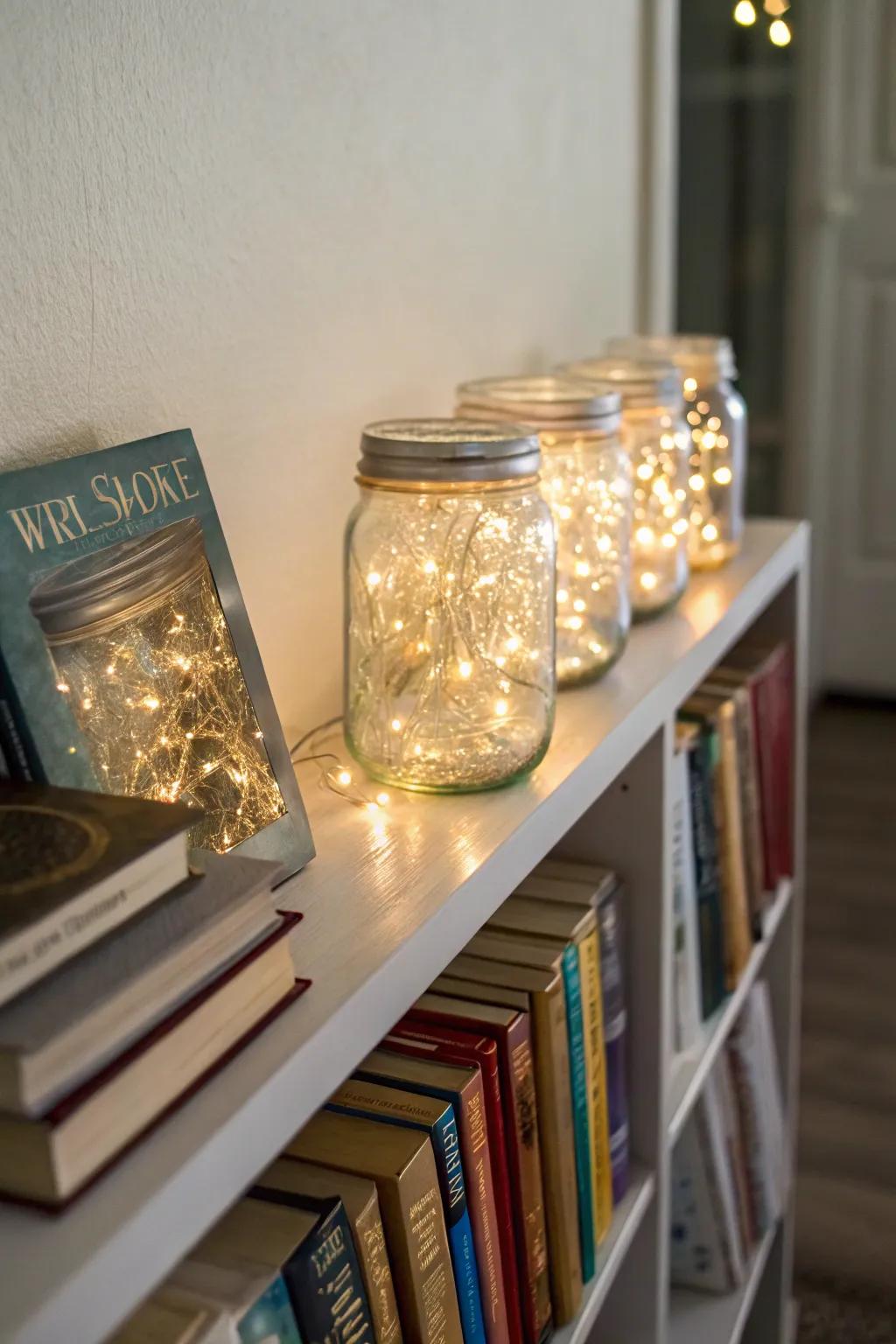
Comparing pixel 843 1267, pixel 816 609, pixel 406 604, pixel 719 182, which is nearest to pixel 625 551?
pixel 406 604

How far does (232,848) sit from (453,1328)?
1.00 ft

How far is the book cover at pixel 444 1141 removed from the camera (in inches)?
27.7

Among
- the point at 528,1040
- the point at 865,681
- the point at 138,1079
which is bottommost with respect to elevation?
the point at 865,681

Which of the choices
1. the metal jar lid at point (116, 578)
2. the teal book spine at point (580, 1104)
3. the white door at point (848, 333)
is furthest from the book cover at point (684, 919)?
the white door at point (848, 333)

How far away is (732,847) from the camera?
1.27m

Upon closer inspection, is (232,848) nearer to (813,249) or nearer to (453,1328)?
(453,1328)

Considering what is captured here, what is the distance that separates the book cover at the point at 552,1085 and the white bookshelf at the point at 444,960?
41 millimetres

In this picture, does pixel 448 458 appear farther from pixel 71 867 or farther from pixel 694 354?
pixel 694 354

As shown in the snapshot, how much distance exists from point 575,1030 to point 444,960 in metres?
0.28

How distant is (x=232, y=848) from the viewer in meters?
0.64

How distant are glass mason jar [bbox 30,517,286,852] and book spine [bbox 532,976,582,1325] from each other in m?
0.27

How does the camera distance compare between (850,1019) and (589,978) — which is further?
(850,1019)

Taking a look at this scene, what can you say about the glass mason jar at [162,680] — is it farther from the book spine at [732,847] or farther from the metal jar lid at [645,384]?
the book spine at [732,847]

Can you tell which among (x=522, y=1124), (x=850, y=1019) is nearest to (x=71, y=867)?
(x=522, y=1124)
